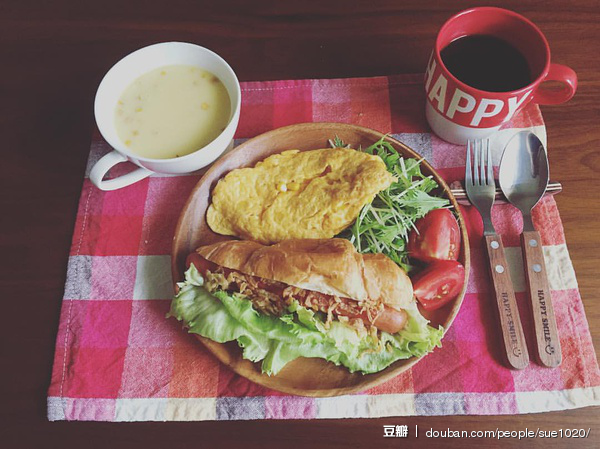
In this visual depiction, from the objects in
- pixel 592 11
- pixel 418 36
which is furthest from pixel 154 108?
pixel 592 11

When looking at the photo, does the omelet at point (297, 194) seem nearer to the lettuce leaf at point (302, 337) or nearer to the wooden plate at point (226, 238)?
the wooden plate at point (226, 238)

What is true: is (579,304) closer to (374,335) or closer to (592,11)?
(374,335)

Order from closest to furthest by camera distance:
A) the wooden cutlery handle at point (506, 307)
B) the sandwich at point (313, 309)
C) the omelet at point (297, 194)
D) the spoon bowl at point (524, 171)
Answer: the sandwich at point (313, 309) < the wooden cutlery handle at point (506, 307) < the omelet at point (297, 194) < the spoon bowl at point (524, 171)

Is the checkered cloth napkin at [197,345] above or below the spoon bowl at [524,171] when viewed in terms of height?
below

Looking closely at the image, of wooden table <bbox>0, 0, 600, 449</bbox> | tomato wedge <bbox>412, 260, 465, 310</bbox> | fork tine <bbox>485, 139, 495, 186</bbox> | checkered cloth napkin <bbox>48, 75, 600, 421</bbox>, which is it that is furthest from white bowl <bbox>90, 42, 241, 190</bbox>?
fork tine <bbox>485, 139, 495, 186</bbox>

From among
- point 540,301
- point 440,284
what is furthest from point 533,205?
point 440,284

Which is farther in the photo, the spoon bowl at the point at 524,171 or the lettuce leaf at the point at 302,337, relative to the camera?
the spoon bowl at the point at 524,171

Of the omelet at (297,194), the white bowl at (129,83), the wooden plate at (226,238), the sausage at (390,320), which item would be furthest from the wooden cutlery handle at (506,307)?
the white bowl at (129,83)

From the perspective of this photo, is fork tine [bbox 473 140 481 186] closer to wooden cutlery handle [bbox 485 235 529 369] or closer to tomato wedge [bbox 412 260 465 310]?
wooden cutlery handle [bbox 485 235 529 369]
